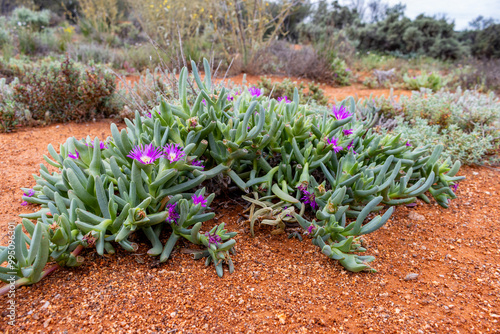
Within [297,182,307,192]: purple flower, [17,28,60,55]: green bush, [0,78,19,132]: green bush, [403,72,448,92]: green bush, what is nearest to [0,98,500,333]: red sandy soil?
[297,182,307,192]: purple flower

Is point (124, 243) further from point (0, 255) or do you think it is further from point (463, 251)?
point (463, 251)

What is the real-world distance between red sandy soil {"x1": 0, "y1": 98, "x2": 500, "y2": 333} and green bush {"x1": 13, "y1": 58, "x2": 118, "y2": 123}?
6.47ft

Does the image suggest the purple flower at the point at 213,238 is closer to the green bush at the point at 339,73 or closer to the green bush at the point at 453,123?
the green bush at the point at 453,123

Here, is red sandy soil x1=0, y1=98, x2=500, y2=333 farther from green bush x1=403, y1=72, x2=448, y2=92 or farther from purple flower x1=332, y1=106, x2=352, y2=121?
green bush x1=403, y1=72, x2=448, y2=92

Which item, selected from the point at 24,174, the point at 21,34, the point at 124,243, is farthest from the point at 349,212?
the point at 21,34

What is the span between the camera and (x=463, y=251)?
6.56 feet

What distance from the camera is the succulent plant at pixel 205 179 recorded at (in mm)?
1580

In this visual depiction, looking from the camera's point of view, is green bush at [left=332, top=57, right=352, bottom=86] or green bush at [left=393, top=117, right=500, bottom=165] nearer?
green bush at [left=393, top=117, right=500, bottom=165]

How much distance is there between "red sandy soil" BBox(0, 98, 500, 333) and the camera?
1.40 m

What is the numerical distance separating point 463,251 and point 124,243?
187 cm

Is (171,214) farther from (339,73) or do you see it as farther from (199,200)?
(339,73)

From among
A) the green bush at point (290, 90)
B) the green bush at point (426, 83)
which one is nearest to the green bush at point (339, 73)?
A: the green bush at point (426, 83)

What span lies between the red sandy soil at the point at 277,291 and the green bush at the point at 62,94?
197 cm

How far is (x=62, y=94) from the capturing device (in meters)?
3.88
